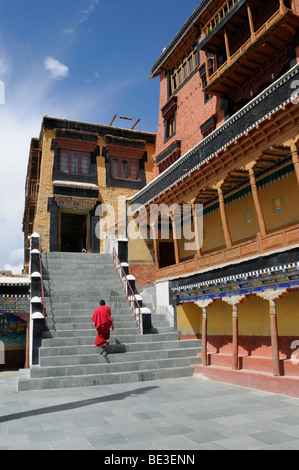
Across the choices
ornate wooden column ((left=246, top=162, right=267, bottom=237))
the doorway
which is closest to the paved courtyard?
ornate wooden column ((left=246, top=162, right=267, bottom=237))

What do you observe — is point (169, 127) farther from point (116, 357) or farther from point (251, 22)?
point (116, 357)

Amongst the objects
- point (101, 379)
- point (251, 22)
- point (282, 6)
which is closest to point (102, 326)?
point (101, 379)

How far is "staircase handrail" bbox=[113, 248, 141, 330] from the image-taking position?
12598 mm

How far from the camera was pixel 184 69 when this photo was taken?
20859 millimetres

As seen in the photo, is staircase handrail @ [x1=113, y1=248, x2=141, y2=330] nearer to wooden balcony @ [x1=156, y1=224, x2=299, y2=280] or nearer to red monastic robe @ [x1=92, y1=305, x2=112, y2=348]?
wooden balcony @ [x1=156, y1=224, x2=299, y2=280]

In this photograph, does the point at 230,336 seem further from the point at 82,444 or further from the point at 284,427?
the point at 82,444

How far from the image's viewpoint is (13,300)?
15461 mm

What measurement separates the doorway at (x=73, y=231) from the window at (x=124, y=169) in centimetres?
338

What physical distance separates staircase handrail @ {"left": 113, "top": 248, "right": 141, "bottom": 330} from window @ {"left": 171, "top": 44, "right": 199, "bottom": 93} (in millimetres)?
10402

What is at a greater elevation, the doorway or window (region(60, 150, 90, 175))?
window (region(60, 150, 90, 175))

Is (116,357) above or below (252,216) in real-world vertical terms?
below

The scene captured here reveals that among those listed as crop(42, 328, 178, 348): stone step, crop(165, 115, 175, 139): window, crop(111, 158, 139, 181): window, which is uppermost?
crop(165, 115, 175, 139): window

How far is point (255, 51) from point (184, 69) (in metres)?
7.70

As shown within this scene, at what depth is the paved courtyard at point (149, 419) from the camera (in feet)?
16.3
